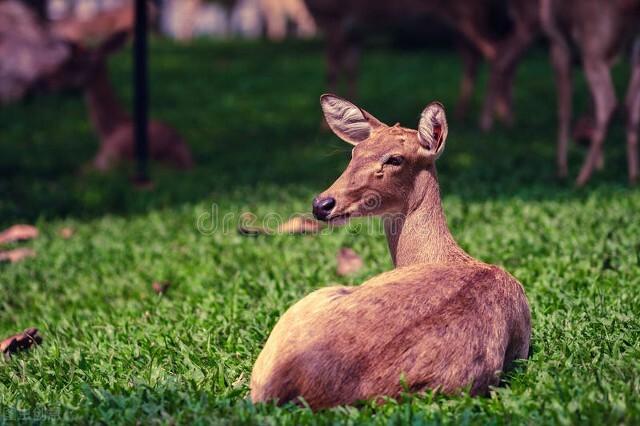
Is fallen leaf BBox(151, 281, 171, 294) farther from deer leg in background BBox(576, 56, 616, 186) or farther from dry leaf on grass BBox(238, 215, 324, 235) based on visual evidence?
deer leg in background BBox(576, 56, 616, 186)

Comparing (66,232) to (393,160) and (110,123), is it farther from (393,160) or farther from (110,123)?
(393,160)

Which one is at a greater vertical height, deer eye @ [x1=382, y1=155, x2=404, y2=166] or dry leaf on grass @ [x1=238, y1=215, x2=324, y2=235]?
deer eye @ [x1=382, y1=155, x2=404, y2=166]

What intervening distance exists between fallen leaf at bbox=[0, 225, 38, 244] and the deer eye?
396cm

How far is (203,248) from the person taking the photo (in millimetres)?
6016

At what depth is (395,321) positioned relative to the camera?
2951 mm

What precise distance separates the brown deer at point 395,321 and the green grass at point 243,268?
0.27ft

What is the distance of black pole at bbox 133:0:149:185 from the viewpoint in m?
8.00

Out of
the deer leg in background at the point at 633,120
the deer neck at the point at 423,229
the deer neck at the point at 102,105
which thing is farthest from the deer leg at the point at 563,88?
the deer neck at the point at 423,229

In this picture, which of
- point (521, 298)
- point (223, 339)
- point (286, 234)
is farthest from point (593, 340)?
point (286, 234)

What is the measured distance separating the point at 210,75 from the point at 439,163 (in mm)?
7981

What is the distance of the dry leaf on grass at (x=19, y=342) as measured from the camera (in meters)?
4.23

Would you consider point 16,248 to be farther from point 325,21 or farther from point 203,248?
point 325,21

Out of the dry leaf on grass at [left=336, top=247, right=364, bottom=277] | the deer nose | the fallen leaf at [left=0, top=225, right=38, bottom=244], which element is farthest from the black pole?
the deer nose

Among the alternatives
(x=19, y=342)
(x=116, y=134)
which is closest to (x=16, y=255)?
(x=19, y=342)
